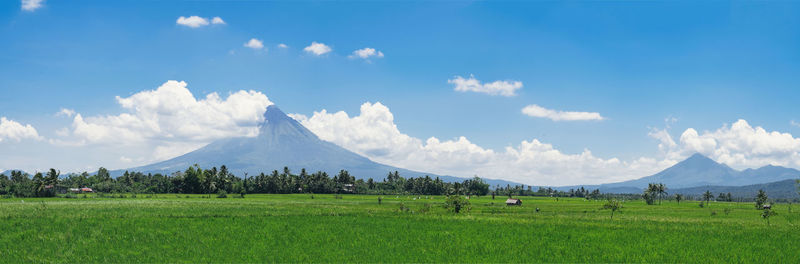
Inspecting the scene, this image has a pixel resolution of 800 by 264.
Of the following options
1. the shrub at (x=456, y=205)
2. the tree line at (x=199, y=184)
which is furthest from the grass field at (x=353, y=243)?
the tree line at (x=199, y=184)

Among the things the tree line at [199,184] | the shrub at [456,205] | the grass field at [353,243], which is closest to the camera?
the grass field at [353,243]

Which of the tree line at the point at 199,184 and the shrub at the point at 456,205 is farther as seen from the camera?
the tree line at the point at 199,184

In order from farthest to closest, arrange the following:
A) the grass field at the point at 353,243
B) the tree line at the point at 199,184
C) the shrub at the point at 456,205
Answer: the tree line at the point at 199,184
the shrub at the point at 456,205
the grass field at the point at 353,243

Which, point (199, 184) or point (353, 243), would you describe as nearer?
point (353, 243)

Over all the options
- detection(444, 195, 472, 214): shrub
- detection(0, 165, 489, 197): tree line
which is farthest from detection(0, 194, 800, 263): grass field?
detection(0, 165, 489, 197): tree line

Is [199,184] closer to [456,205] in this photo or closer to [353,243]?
[456,205]

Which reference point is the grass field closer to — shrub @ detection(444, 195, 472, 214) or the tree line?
shrub @ detection(444, 195, 472, 214)

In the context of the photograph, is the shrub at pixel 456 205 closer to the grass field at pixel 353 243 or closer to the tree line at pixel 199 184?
the grass field at pixel 353 243

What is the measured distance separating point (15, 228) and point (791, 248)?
5656 cm

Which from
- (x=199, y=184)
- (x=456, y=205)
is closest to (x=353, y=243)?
(x=456, y=205)

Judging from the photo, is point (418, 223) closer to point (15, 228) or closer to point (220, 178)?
point (15, 228)

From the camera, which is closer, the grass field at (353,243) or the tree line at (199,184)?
the grass field at (353,243)

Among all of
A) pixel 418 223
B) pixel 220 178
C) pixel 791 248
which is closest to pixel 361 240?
pixel 418 223

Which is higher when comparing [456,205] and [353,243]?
[456,205]
